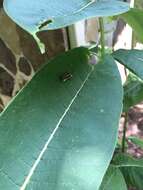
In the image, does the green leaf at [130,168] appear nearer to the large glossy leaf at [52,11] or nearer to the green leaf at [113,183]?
the green leaf at [113,183]

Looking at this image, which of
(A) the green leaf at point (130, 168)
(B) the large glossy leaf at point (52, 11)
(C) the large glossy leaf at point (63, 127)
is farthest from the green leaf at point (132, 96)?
(B) the large glossy leaf at point (52, 11)

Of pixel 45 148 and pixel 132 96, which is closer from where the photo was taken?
pixel 45 148

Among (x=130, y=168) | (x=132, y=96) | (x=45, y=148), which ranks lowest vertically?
(x=130, y=168)

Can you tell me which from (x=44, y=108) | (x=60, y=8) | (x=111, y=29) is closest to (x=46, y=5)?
(x=60, y=8)

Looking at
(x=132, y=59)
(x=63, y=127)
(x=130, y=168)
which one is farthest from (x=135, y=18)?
(x=130, y=168)

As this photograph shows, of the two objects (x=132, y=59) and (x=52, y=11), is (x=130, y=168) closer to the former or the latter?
(x=132, y=59)

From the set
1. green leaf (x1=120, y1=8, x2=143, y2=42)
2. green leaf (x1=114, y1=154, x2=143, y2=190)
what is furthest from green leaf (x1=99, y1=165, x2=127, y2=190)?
green leaf (x1=120, y1=8, x2=143, y2=42)

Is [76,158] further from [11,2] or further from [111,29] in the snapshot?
[111,29]
